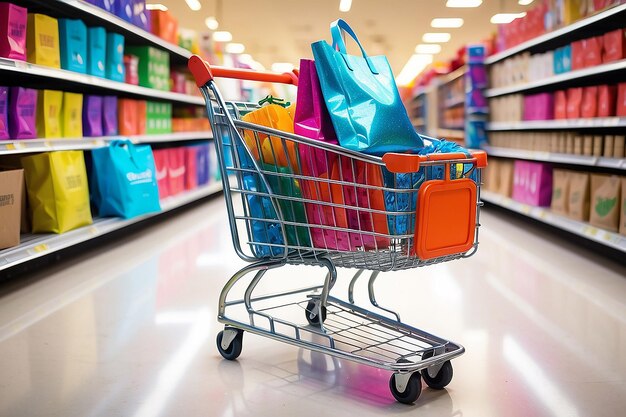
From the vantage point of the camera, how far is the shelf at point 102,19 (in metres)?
3.83

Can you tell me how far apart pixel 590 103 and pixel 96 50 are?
3328mm

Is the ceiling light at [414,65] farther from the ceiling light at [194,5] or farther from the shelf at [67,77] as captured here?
the shelf at [67,77]

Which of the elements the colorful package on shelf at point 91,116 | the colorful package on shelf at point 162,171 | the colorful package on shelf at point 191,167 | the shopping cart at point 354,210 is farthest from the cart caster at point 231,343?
the colorful package on shelf at point 191,167

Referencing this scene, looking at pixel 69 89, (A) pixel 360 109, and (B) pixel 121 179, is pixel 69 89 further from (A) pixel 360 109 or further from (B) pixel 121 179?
(A) pixel 360 109

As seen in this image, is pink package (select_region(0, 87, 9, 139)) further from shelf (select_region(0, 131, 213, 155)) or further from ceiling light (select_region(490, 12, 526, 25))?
ceiling light (select_region(490, 12, 526, 25))

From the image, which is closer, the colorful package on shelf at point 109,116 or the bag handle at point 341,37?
the bag handle at point 341,37

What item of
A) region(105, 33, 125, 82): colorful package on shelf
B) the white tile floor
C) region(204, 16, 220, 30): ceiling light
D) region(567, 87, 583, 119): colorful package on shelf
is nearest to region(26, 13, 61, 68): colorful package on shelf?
region(105, 33, 125, 82): colorful package on shelf

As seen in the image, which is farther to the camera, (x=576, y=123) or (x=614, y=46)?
(x=576, y=123)

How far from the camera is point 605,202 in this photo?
382 centimetres

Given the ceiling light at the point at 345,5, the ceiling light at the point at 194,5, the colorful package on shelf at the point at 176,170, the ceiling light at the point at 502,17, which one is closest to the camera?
the colorful package on shelf at the point at 176,170

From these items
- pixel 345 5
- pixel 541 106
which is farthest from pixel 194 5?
pixel 541 106

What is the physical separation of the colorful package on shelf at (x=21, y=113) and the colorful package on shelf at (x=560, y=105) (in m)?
3.64

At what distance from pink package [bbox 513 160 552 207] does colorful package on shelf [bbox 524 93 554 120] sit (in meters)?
0.40

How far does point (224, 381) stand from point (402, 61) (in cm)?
2065
